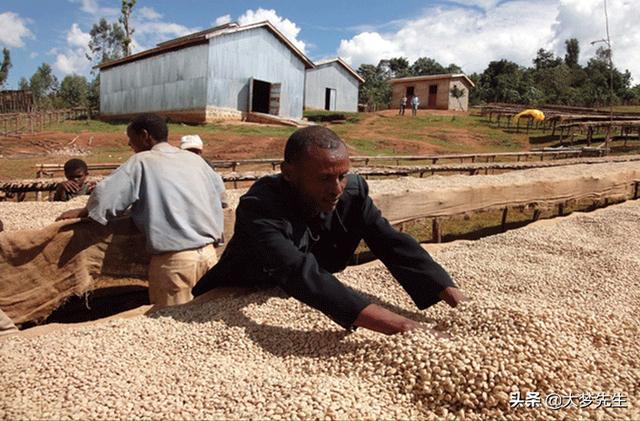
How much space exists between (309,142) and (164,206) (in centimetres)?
110

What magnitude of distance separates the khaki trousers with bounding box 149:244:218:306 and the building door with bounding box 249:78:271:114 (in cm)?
1982

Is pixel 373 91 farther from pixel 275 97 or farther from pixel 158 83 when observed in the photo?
pixel 158 83

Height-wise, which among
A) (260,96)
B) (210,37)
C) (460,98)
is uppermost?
(210,37)

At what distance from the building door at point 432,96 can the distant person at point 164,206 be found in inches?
1155

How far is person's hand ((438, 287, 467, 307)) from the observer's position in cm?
201

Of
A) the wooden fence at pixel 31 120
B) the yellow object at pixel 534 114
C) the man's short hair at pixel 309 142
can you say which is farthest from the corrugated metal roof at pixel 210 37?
the man's short hair at pixel 309 142

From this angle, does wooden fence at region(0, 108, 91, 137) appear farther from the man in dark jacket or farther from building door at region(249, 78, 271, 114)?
the man in dark jacket

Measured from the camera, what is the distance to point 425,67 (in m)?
54.5

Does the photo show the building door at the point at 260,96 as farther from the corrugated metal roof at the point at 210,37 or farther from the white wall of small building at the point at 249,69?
the corrugated metal roof at the point at 210,37

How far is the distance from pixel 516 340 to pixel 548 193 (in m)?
4.57

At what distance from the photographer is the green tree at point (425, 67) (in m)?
53.4

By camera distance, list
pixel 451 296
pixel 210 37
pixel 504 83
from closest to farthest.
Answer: pixel 451 296 < pixel 210 37 < pixel 504 83

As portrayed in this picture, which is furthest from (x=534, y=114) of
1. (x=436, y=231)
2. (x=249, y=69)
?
(x=436, y=231)

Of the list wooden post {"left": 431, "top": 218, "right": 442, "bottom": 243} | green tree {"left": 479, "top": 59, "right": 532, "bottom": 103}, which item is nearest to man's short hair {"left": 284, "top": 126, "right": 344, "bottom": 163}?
wooden post {"left": 431, "top": 218, "right": 442, "bottom": 243}
